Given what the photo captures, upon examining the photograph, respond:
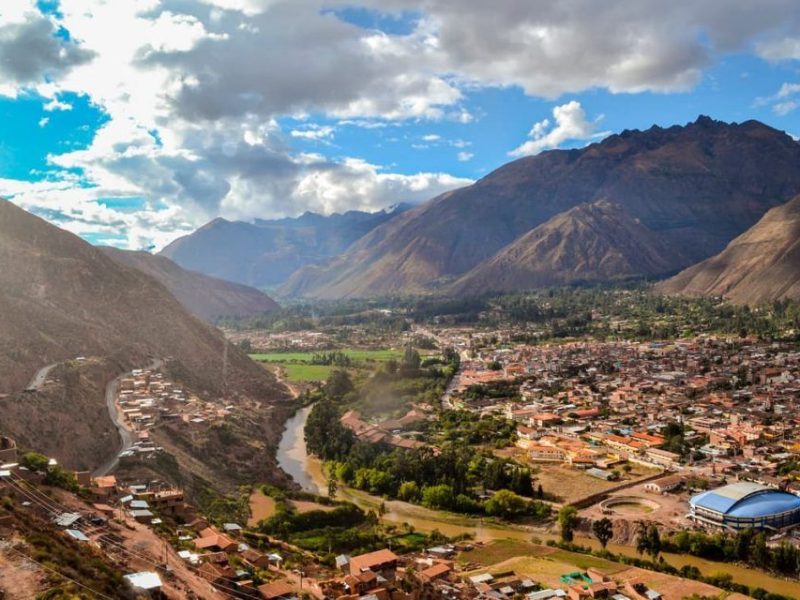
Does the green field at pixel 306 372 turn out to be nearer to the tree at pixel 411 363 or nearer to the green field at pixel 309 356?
the green field at pixel 309 356

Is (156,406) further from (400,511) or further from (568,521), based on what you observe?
(568,521)

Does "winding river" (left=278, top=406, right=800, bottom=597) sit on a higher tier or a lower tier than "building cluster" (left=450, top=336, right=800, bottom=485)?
lower

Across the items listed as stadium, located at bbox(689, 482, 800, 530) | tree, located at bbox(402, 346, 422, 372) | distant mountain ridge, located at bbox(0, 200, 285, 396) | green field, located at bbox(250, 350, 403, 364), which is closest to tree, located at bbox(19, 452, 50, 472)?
distant mountain ridge, located at bbox(0, 200, 285, 396)

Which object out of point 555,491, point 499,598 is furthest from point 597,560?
point 555,491

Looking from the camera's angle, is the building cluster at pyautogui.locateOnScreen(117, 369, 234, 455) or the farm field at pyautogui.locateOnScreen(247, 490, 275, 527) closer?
the farm field at pyautogui.locateOnScreen(247, 490, 275, 527)

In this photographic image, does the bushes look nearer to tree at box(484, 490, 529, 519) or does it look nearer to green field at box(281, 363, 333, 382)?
tree at box(484, 490, 529, 519)

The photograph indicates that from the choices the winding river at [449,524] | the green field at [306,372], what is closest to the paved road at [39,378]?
the winding river at [449,524]

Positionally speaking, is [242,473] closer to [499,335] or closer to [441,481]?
[441,481]
